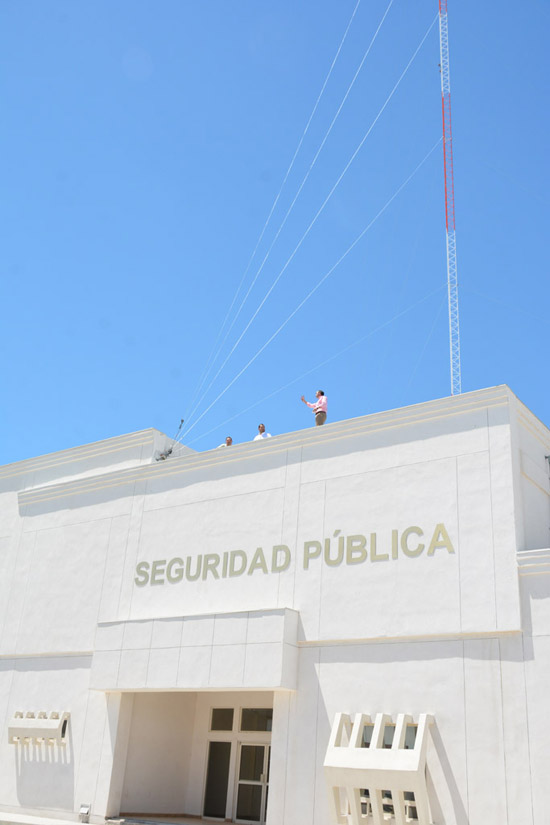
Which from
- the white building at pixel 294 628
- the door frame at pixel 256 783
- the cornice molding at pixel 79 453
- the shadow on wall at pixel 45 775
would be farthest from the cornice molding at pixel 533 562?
the shadow on wall at pixel 45 775

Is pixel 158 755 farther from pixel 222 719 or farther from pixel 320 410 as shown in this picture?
pixel 320 410

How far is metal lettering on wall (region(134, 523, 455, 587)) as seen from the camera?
18.0 meters

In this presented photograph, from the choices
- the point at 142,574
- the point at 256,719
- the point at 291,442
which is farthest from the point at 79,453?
the point at 256,719

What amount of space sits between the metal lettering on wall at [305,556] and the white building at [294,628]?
0.17 feet

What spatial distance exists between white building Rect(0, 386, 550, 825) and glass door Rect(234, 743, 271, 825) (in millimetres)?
64

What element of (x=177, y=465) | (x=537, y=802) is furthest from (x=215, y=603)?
(x=537, y=802)

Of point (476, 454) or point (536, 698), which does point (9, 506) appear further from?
point (536, 698)

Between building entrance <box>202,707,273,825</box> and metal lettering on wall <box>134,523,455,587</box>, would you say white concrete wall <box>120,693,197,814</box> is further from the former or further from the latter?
metal lettering on wall <box>134,523,455,587</box>

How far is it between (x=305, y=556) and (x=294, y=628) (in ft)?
5.83

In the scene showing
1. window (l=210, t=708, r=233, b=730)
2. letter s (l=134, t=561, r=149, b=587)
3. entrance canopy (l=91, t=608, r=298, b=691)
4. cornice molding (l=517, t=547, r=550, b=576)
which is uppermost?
letter s (l=134, t=561, r=149, b=587)

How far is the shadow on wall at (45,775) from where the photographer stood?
21719 millimetres

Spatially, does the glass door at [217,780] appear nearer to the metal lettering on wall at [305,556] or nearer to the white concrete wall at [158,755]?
the white concrete wall at [158,755]

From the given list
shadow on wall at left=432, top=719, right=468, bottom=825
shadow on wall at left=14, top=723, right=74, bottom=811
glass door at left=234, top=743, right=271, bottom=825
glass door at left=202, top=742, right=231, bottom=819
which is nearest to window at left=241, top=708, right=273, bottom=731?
glass door at left=234, top=743, right=271, bottom=825

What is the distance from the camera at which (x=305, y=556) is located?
64.5ft
